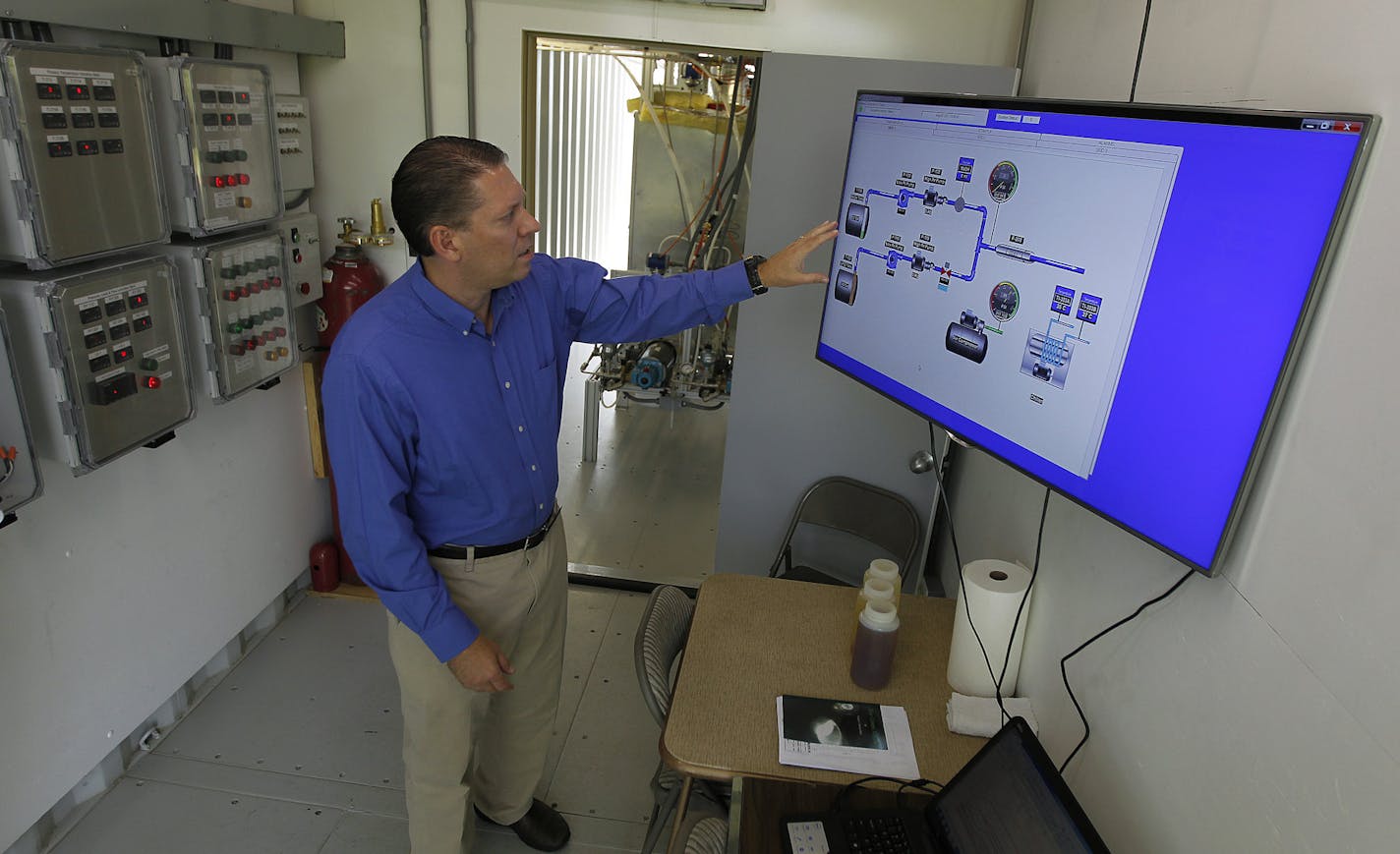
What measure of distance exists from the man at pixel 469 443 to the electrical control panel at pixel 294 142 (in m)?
1.24

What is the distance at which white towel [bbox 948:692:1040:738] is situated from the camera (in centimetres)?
161

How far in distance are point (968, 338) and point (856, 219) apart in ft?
1.65

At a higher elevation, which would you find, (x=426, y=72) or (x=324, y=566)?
(x=426, y=72)

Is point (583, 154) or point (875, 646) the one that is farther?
point (583, 154)

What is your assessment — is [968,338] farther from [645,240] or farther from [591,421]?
[645,240]

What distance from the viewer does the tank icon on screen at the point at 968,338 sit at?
58.5 inches

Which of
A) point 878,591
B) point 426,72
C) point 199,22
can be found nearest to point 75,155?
point 199,22

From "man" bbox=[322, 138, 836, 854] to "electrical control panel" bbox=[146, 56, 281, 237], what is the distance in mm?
877

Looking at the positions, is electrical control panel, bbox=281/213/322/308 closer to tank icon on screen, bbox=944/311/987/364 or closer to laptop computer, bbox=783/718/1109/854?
tank icon on screen, bbox=944/311/987/364

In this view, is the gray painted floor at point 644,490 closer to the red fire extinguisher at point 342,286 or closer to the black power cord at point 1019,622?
the red fire extinguisher at point 342,286

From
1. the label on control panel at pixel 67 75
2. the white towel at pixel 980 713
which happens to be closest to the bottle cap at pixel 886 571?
the white towel at pixel 980 713

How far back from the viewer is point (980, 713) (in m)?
1.63

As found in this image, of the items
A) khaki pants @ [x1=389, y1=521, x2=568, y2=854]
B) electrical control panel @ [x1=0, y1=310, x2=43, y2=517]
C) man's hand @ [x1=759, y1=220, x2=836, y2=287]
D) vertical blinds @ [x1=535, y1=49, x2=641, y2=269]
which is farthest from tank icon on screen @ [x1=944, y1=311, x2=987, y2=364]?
vertical blinds @ [x1=535, y1=49, x2=641, y2=269]

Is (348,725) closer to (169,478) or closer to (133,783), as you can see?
(133,783)
